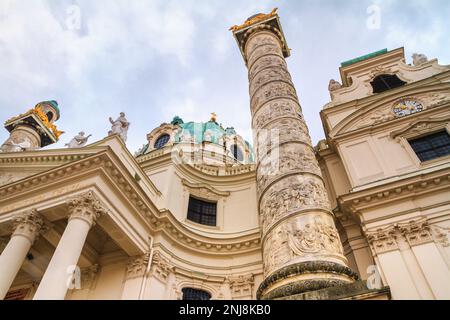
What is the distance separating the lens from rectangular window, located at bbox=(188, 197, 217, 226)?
56.0ft

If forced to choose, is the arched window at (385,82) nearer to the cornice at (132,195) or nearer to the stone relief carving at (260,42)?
the stone relief carving at (260,42)

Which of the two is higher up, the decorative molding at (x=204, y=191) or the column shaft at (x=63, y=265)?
the decorative molding at (x=204, y=191)

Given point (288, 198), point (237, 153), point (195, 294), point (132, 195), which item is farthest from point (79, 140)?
point (237, 153)

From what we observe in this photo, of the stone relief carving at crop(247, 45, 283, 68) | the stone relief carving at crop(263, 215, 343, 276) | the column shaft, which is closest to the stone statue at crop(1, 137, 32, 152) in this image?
the column shaft

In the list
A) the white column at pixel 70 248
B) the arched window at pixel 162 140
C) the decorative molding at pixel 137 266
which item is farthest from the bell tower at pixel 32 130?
the white column at pixel 70 248

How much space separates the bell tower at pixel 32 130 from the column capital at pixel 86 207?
17258 mm

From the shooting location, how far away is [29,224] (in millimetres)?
11594

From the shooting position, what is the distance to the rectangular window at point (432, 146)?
14.2m

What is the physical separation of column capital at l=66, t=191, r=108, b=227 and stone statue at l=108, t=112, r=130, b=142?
3723 millimetres

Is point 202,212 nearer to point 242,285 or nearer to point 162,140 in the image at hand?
point 242,285

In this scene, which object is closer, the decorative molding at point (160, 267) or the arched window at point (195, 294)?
the decorative molding at point (160, 267)

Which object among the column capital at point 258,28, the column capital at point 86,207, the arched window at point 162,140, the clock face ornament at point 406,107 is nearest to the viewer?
the column capital at point 86,207

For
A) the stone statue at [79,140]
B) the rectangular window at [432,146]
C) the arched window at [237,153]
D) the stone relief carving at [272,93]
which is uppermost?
the arched window at [237,153]

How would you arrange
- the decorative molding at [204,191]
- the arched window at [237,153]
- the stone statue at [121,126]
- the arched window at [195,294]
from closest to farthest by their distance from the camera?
1. the arched window at [195,294]
2. the stone statue at [121,126]
3. the decorative molding at [204,191]
4. the arched window at [237,153]
